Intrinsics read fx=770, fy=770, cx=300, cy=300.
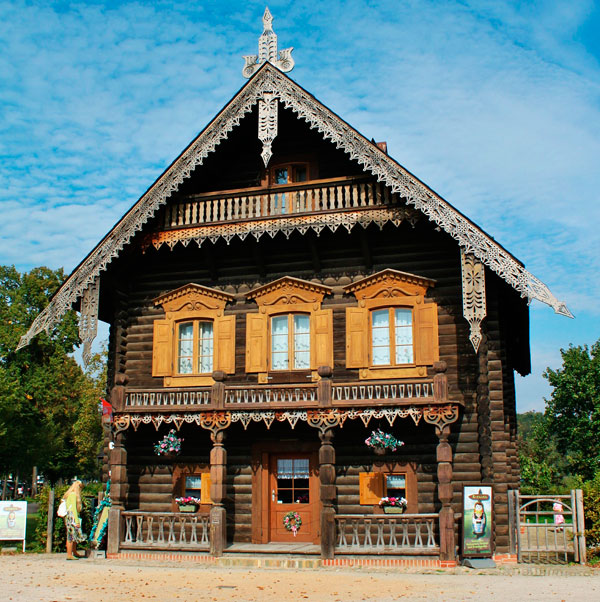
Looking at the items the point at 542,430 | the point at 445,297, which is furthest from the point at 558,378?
the point at 445,297

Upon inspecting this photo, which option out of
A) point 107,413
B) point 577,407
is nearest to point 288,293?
point 107,413

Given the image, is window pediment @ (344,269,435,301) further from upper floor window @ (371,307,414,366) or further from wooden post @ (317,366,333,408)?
wooden post @ (317,366,333,408)

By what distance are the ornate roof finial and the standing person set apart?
12.0 m

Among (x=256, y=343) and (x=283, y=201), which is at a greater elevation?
(x=283, y=201)

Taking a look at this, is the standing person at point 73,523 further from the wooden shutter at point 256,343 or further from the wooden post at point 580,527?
the wooden post at point 580,527

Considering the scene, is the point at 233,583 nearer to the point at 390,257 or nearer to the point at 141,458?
the point at 141,458

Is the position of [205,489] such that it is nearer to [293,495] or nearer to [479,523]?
[293,495]

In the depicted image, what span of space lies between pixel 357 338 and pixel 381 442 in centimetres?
288

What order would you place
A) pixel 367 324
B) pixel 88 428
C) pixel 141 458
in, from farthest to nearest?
1. pixel 88 428
2. pixel 141 458
3. pixel 367 324

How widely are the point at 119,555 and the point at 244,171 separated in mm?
11084

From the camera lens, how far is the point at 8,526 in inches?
822

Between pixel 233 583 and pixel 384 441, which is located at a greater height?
pixel 384 441

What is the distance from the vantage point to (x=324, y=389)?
18469mm

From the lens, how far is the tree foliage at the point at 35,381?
40834mm
